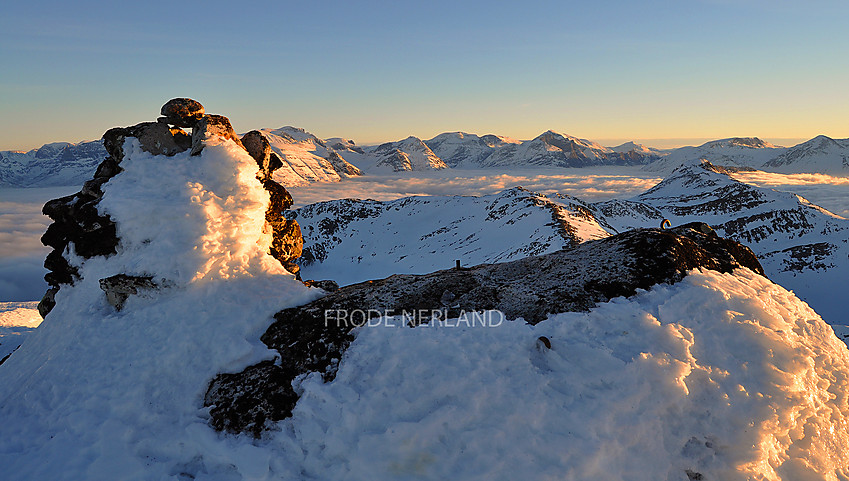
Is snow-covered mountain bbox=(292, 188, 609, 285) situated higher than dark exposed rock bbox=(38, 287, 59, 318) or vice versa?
dark exposed rock bbox=(38, 287, 59, 318)

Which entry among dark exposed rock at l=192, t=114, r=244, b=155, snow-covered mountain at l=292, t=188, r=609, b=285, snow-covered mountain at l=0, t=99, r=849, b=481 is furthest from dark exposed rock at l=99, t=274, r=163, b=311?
snow-covered mountain at l=292, t=188, r=609, b=285

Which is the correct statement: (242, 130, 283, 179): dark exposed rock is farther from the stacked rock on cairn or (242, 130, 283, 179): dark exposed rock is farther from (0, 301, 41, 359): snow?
(0, 301, 41, 359): snow

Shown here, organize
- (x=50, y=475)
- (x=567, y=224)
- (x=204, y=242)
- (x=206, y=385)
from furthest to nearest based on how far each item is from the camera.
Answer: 1. (x=567, y=224)
2. (x=204, y=242)
3. (x=206, y=385)
4. (x=50, y=475)

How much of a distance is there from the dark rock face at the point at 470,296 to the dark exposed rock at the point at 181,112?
1351 cm

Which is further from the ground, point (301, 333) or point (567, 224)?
point (301, 333)

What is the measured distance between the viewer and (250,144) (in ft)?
73.2

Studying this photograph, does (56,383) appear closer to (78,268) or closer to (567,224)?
(78,268)

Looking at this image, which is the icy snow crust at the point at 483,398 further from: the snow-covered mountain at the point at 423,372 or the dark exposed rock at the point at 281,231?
the dark exposed rock at the point at 281,231

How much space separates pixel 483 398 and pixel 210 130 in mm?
18354

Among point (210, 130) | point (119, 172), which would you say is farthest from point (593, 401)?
point (119, 172)

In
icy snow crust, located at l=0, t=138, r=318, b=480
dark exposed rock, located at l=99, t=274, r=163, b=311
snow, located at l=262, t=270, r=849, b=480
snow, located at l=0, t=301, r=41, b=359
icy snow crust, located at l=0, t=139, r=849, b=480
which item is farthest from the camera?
snow, located at l=0, t=301, r=41, b=359

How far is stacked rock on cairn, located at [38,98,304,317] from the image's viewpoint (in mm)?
18594

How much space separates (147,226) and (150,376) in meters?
7.04

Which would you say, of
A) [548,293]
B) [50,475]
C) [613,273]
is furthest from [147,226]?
[613,273]
